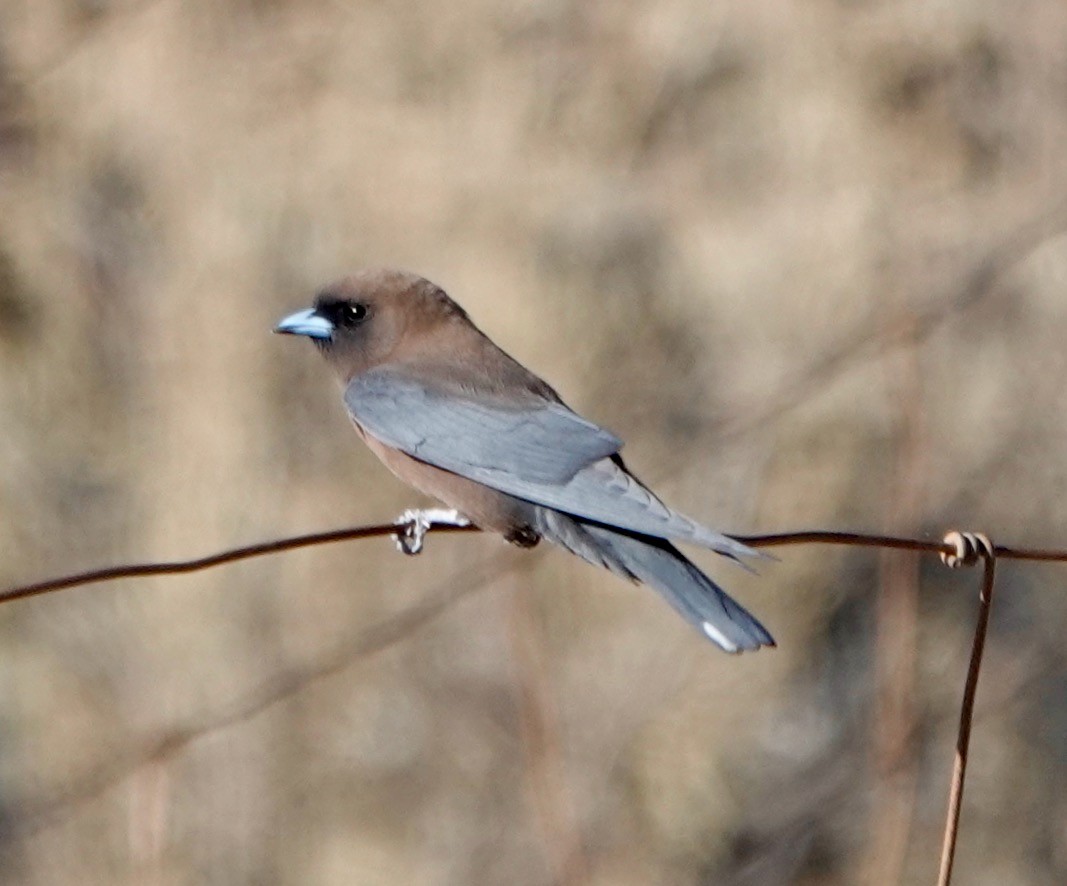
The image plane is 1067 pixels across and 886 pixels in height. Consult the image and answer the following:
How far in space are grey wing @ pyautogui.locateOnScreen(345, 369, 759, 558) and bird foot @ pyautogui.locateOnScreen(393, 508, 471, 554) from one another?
16 centimetres

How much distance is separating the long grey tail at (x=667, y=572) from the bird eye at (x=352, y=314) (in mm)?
1078

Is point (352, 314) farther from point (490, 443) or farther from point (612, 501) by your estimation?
point (612, 501)

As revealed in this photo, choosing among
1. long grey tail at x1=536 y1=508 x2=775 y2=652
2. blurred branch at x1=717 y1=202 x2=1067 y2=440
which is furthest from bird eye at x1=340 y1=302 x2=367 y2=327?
blurred branch at x1=717 y1=202 x2=1067 y2=440

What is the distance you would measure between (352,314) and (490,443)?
915 mm

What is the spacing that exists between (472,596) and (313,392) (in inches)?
45.8

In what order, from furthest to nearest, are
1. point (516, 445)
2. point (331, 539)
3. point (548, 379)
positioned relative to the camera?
point (548, 379)
point (516, 445)
point (331, 539)

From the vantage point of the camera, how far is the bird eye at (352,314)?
4594mm

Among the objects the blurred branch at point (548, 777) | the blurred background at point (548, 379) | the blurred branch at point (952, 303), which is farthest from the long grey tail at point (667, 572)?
the blurred background at point (548, 379)

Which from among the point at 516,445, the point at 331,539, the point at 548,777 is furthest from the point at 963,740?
the point at 548,777

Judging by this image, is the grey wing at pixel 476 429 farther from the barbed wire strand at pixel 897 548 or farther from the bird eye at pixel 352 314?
the barbed wire strand at pixel 897 548

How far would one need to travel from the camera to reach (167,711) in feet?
23.1

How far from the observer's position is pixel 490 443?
3865 millimetres

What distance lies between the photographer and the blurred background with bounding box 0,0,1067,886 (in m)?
6.93

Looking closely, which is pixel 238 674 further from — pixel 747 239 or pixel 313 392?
pixel 747 239
